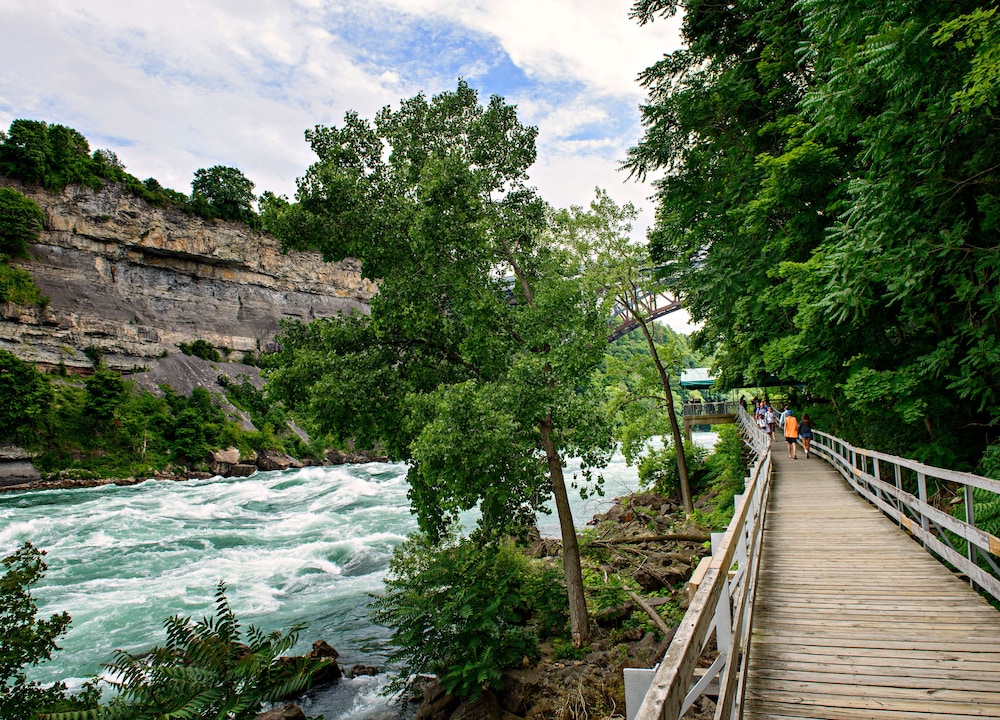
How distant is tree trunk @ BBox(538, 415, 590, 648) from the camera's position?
916 centimetres

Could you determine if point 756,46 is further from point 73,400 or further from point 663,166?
point 73,400

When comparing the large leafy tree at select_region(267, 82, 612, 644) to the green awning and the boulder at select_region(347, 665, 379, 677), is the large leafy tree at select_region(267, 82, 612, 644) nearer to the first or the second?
the boulder at select_region(347, 665, 379, 677)

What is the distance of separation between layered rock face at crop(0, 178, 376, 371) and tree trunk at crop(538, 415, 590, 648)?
31.2 meters

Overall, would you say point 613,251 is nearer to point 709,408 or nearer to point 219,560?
point 219,560

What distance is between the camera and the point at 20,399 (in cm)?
3278

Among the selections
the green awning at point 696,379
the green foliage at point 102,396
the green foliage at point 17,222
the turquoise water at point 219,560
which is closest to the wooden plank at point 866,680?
the turquoise water at point 219,560

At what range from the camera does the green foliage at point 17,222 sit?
41625mm

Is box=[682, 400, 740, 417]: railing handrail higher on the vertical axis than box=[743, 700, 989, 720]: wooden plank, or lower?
higher

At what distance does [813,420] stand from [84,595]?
24638 mm

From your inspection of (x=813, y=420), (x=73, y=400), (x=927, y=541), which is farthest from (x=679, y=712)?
(x=73, y=400)

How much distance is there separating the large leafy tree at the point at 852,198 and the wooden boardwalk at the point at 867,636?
2808 mm

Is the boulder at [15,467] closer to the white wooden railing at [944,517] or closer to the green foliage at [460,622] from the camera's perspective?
the green foliage at [460,622]

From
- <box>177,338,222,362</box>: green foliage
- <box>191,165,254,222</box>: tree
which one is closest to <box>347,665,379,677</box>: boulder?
<box>177,338,222,362</box>: green foliage

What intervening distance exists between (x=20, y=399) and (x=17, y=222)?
18.2 m
